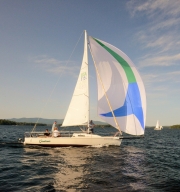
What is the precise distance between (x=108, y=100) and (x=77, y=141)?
471cm

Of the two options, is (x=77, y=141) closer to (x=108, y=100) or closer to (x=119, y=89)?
(x=108, y=100)

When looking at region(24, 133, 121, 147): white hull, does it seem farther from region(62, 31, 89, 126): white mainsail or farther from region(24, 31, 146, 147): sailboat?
region(62, 31, 89, 126): white mainsail

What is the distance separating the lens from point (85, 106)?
19.0m

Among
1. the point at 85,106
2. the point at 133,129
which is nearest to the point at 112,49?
the point at 85,106

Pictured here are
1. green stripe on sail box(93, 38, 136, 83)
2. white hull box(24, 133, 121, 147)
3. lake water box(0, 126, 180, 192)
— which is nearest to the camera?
lake water box(0, 126, 180, 192)

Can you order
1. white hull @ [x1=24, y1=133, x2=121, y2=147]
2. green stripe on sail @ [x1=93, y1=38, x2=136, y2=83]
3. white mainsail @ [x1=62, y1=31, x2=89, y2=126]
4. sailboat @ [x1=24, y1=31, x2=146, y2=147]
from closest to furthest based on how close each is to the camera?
white hull @ [x1=24, y1=133, x2=121, y2=147] → sailboat @ [x1=24, y1=31, x2=146, y2=147] → green stripe on sail @ [x1=93, y1=38, x2=136, y2=83] → white mainsail @ [x1=62, y1=31, x2=89, y2=126]

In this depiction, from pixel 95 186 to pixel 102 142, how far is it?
31.6ft

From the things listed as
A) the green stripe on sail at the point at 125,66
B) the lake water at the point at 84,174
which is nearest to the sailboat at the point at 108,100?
the green stripe on sail at the point at 125,66

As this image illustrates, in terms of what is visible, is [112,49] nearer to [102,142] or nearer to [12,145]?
[102,142]

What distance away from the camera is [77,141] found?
18.0 m

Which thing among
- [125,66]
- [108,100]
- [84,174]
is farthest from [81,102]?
[84,174]

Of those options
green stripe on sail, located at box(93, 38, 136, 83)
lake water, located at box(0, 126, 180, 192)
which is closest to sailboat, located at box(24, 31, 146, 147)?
green stripe on sail, located at box(93, 38, 136, 83)

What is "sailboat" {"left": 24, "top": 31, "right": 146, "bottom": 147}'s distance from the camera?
18.1 m

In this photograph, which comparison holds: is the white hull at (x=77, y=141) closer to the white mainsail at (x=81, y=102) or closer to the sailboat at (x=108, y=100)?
the sailboat at (x=108, y=100)
